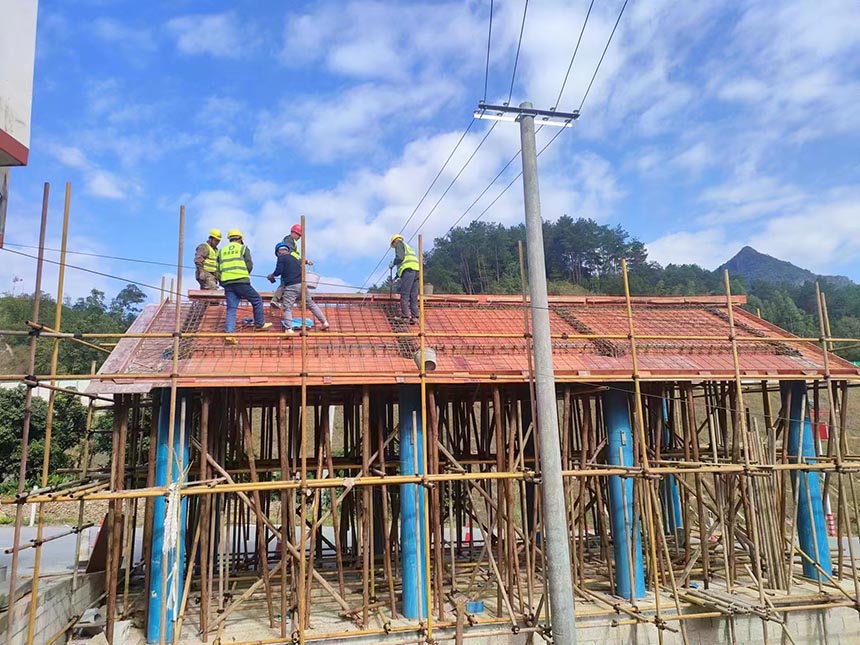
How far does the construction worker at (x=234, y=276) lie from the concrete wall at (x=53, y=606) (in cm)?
416

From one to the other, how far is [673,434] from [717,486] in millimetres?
2327

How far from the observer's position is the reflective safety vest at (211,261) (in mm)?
11313

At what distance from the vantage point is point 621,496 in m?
9.75

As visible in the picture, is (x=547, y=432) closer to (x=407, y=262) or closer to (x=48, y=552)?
(x=407, y=262)

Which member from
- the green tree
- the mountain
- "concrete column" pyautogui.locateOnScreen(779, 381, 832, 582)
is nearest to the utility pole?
"concrete column" pyautogui.locateOnScreen(779, 381, 832, 582)

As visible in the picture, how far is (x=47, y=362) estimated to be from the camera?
39.1 meters

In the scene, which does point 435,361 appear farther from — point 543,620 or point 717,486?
point 717,486

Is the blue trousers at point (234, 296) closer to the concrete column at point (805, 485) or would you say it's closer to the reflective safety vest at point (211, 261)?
the reflective safety vest at point (211, 261)

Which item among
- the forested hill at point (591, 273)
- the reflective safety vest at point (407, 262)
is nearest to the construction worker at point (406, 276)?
the reflective safety vest at point (407, 262)

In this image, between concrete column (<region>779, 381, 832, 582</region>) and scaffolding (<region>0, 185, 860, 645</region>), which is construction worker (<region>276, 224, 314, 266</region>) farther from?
concrete column (<region>779, 381, 832, 582</region>)

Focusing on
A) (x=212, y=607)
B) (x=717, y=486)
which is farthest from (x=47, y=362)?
(x=717, y=486)

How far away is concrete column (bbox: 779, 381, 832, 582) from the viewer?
1046cm

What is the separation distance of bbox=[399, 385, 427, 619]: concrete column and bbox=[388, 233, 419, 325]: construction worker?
2.42m

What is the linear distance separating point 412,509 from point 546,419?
9.66 ft
